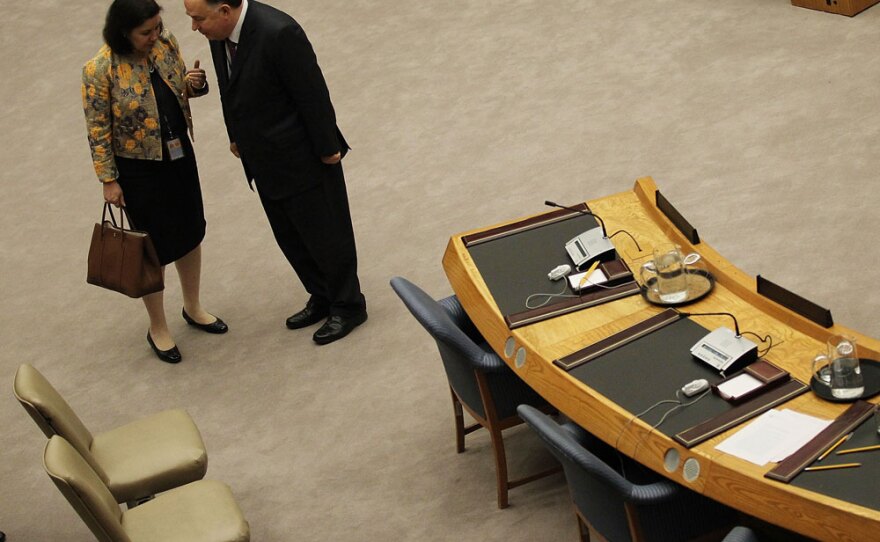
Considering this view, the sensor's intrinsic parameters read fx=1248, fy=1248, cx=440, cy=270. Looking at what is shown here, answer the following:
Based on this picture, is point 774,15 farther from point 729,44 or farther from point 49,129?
point 49,129

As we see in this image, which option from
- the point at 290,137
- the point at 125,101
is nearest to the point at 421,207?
the point at 290,137

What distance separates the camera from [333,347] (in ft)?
19.7

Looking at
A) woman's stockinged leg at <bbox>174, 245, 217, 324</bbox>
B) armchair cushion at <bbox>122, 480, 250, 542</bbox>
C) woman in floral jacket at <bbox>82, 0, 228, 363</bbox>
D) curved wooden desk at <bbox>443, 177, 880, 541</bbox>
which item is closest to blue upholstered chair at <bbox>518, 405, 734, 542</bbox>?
curved wooden desk at <bbox>443, 177, 880, 541</bbox>

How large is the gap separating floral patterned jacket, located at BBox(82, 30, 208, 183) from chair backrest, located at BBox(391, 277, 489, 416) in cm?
150

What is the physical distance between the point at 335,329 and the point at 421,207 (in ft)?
3.99

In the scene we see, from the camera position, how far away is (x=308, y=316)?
6203 mm

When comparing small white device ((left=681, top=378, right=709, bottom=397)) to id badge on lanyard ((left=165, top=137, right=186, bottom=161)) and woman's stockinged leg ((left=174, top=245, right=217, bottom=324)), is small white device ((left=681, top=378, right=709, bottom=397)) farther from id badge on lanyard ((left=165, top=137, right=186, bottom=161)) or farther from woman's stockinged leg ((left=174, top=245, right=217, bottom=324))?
woman's stockinged leg ((left=174, top=245, right=217, bottom=324))

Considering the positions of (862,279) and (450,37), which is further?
(450,37)

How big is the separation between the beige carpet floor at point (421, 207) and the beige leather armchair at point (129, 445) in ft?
1.63

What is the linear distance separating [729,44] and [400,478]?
4.04m

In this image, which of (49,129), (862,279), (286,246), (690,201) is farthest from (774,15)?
(49,129)

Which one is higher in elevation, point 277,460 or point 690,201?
point 690,201

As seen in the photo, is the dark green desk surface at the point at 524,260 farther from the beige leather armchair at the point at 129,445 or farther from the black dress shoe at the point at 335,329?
the beige leather armchair at the point at 129,445

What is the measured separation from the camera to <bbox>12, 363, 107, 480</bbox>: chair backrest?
439cm
